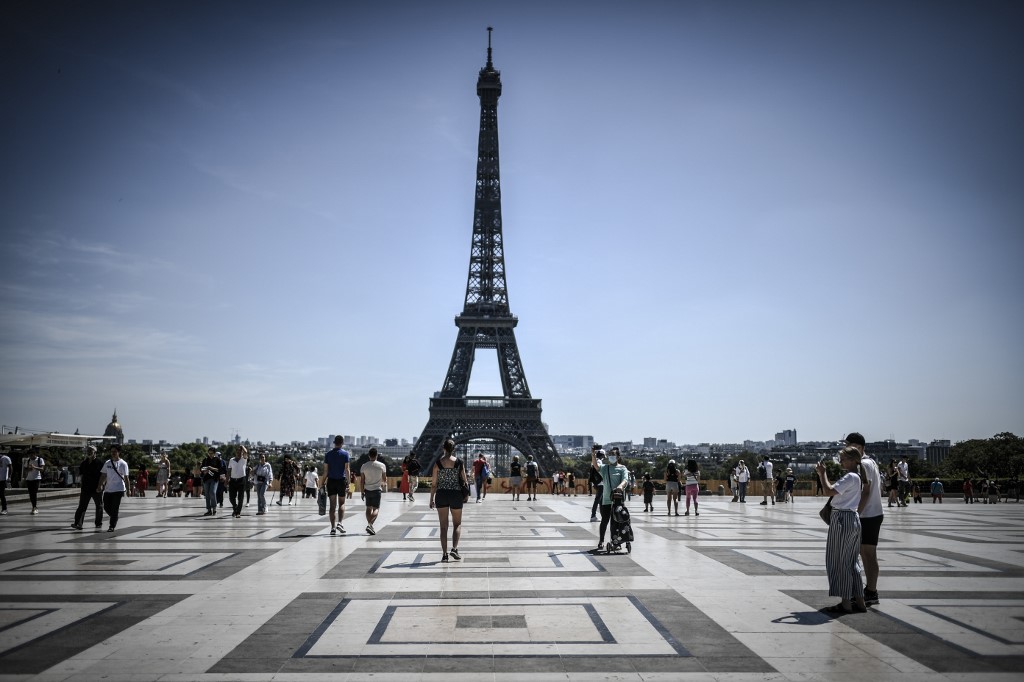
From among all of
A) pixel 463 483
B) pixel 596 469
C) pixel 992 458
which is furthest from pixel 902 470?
pixel 992 458

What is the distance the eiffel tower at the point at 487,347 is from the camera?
233 ft

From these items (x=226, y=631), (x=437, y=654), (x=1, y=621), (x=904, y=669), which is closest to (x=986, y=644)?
(x=904, y=669)

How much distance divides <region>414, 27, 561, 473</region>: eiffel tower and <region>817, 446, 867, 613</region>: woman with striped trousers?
60196 mm

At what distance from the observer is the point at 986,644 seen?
21.4 ft

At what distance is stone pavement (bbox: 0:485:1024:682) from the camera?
5.86 m

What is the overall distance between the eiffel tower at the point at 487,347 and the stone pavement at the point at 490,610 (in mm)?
56427

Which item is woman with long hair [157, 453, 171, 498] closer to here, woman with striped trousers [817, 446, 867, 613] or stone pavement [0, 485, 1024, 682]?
stone pavement [0, 485, 1024, 682]

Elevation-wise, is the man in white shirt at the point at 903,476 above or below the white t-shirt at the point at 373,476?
below

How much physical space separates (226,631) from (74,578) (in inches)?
157

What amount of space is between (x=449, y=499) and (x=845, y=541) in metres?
5.92

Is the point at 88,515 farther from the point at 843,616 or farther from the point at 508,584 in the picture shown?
the point at 843,616

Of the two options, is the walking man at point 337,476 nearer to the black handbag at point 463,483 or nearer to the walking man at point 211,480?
the black handbag at point 463,483

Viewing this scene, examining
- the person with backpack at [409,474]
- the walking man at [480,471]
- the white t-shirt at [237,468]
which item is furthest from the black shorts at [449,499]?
the person with backpack at [409,474]

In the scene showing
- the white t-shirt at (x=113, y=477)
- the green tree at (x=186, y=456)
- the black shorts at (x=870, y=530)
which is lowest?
the green tree at (x=186, y=456)
